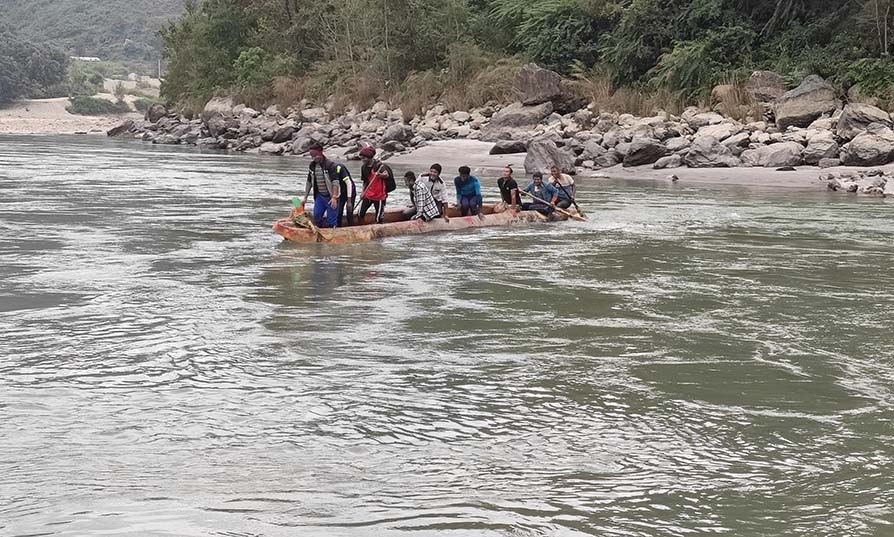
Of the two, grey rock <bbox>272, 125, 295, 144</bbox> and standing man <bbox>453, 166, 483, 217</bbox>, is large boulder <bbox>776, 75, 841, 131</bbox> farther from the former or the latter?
A: grey rock <bbox>272, 125, 295, 144</bbox>

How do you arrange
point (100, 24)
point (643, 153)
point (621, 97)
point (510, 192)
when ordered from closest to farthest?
1. point (510, 192)
2. point (643, 153)
3. point (621, 97)
4. point (100, 24)

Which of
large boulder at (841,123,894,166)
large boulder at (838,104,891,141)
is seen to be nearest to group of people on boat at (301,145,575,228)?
large boulder at (841,123,894,166)

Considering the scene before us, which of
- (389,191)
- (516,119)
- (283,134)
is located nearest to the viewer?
(389,191)

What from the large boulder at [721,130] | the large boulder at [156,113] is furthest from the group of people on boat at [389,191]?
the large boulder at [156,113]

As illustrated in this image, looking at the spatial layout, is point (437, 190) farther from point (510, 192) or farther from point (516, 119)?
point (516, 119)

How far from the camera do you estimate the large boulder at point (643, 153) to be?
101 ft

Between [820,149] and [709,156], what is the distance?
9.21 ft

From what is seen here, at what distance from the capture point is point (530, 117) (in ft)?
126

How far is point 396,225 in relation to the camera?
17.2m

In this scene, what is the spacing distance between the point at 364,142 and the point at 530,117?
5.87 meters

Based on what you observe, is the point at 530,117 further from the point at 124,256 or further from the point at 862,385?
the point at 862,385

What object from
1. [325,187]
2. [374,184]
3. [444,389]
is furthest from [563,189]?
[444,389]

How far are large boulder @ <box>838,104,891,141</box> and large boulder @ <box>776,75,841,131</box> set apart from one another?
5.77 feet

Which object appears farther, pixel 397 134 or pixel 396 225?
pixel 397 134
